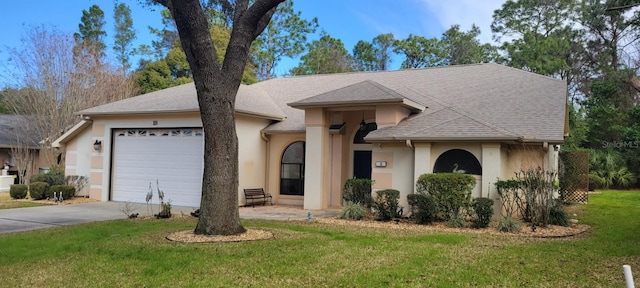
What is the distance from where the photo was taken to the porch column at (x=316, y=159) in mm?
14562

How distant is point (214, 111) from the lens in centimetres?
891

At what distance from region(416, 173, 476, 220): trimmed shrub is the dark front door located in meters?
3.98

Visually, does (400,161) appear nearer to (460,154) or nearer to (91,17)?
(460,154)

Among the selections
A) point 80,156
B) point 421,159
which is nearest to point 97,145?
point 80,156

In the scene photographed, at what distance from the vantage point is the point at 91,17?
41.7 meters

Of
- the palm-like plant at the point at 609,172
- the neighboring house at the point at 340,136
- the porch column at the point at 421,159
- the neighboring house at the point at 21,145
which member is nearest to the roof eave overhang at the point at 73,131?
the neighboring house at the point at 340,136

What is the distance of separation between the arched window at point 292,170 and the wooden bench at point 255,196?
683 mm

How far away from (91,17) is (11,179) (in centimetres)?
2461

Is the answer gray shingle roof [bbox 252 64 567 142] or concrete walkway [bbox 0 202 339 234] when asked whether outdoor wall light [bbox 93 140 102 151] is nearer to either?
concrete walkway [bbox 0 202 339 234]

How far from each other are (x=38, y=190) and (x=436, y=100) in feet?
47.1

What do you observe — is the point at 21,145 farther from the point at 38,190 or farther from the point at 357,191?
the point at 357,191

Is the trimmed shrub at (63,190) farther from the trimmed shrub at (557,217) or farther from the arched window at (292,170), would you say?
the trimmed shrub at (557,217)

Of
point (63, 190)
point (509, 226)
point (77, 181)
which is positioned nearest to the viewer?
point (509, 226)

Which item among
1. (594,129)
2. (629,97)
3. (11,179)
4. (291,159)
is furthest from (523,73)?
(11,179)
